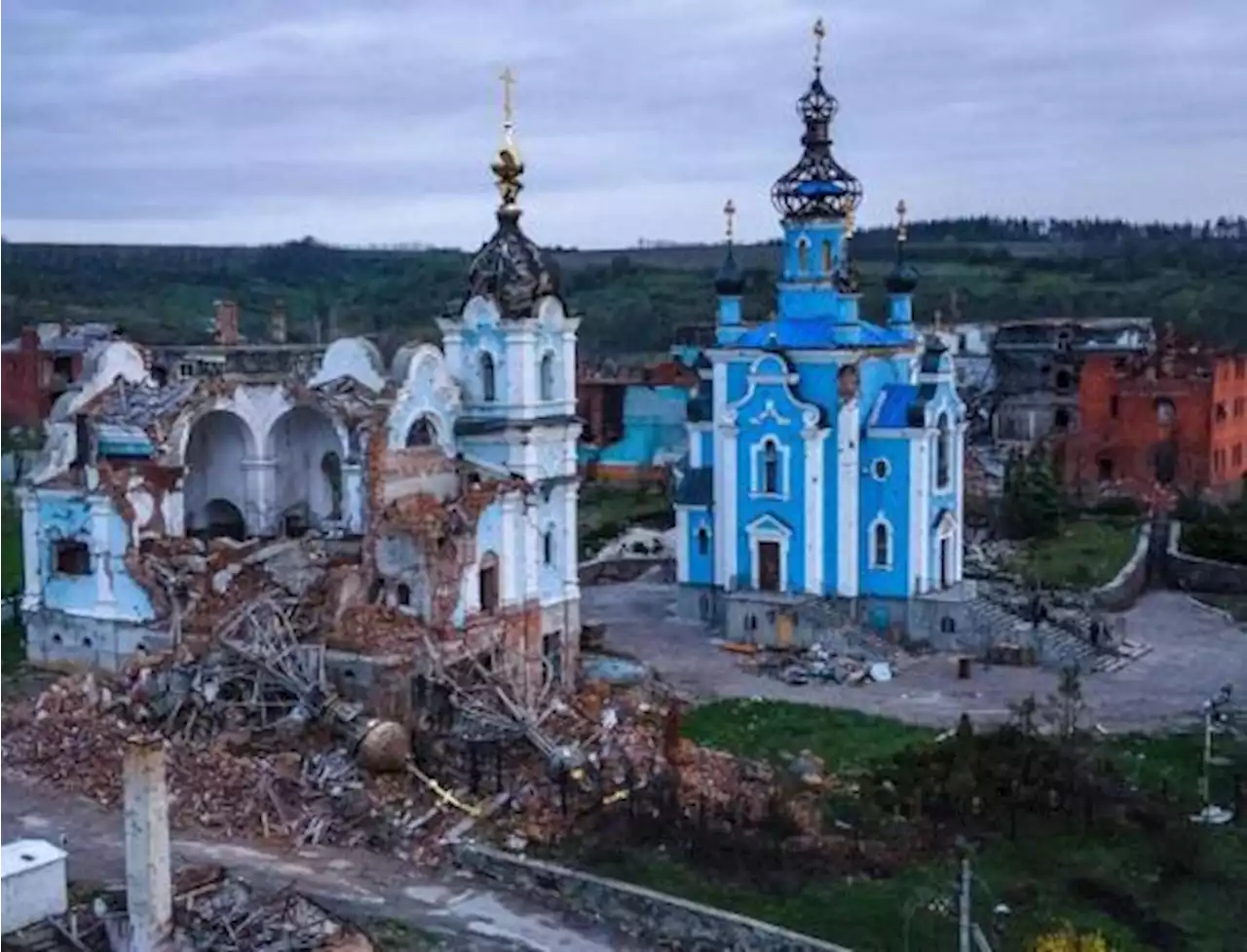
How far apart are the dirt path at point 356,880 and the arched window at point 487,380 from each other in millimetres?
9148

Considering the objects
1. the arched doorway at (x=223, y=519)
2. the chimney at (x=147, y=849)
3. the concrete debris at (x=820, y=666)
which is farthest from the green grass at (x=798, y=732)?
the chimney at (x=147, y=849)

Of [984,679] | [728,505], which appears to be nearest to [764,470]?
[728,505]

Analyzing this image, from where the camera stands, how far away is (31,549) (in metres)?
28.3

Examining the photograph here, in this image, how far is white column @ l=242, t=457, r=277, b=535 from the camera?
3033 cm

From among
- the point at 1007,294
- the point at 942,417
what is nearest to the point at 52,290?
the point at 1007,294

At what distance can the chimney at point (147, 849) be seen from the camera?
17.2 meters

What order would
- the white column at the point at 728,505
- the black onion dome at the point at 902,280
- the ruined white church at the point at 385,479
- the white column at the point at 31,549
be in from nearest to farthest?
the ruined white church at the point at 385,479 < the white column at the point at 31,549 < the white column at the point at 728,505 < the black onion dome at the point at 902,280

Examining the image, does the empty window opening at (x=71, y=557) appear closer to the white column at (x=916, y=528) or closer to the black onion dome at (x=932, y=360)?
the white column at (x=916, y=528)

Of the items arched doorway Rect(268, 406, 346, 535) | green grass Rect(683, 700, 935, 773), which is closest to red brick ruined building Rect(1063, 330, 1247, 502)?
green grass Rect(683, 700, 935, 773)

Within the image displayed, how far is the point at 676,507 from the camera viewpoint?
35.8 meters

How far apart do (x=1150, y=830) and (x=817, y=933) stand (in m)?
5.47

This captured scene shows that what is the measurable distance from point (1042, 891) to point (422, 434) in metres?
12.5

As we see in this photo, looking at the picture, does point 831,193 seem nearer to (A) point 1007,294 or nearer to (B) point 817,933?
(B) point 817,933

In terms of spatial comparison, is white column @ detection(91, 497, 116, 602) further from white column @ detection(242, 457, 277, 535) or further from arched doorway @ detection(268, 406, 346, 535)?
arched doorway @ detection(268, 406, 346, 535)
